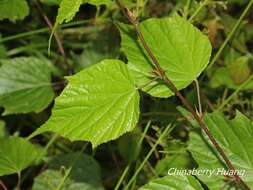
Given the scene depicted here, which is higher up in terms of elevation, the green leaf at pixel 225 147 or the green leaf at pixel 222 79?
the green leaf at pixel 225 147

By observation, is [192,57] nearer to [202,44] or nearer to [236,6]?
[202,44]

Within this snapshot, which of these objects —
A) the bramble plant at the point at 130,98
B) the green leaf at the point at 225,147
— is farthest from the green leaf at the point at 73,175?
the green leaf at the point at 225,147

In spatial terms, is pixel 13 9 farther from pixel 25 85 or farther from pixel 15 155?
pixel 15 155

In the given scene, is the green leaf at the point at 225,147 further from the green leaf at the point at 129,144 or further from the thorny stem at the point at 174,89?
the green leaf at the point at 129,144

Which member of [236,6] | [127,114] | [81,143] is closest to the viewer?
[127,114]

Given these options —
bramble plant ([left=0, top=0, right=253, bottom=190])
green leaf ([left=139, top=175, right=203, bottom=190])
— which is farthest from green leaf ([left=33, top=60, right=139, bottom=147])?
green leaf ([left=139, top=175, right=203, bottom=190])

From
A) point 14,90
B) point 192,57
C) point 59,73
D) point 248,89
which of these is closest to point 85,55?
point 59,73

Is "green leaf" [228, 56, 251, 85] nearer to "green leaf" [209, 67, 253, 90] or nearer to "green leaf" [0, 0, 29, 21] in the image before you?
"green leaf" [209, 67, 253, 90]
